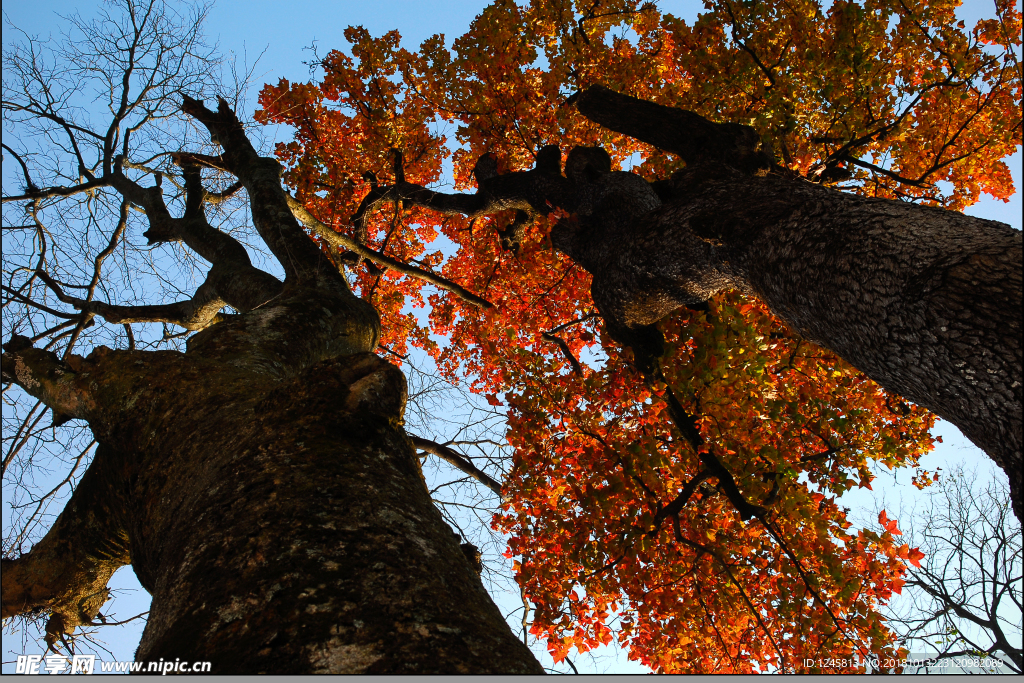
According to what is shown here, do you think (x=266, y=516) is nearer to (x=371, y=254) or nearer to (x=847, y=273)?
(x=847, y=273)

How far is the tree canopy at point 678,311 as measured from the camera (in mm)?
4977

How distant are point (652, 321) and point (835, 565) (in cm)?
266

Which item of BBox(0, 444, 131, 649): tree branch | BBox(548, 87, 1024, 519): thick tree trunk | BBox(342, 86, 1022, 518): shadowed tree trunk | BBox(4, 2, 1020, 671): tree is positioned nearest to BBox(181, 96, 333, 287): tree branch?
BBox(4, 2, 1020, 671): tree

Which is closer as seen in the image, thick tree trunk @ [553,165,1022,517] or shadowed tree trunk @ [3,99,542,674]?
shadowed tree trunk @ [3,99,542,674]

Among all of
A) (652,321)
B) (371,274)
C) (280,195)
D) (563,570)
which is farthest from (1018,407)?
(371,274)

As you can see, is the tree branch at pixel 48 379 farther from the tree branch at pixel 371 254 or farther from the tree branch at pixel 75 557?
the tree branch at pixel 371 254

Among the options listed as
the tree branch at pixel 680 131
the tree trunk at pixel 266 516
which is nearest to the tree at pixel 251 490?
the tree trunk at pixel 266 516

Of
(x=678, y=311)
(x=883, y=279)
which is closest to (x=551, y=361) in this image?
(x=678, y=311)

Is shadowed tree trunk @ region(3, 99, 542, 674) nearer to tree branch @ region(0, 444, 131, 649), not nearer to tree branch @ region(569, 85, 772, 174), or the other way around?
tree branch @ region(0, 444, 131, 649)

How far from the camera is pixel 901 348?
1874 mm

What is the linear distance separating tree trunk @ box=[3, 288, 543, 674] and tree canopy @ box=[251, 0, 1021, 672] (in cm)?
253

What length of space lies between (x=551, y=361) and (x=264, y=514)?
198 inches

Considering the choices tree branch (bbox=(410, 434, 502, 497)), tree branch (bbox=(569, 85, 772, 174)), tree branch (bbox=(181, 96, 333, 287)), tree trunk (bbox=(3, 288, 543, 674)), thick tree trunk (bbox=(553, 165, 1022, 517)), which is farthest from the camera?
tree branch (bbox=(410, 434, 502, 497))

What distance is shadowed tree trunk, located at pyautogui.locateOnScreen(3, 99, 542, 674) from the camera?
1.44 meters
